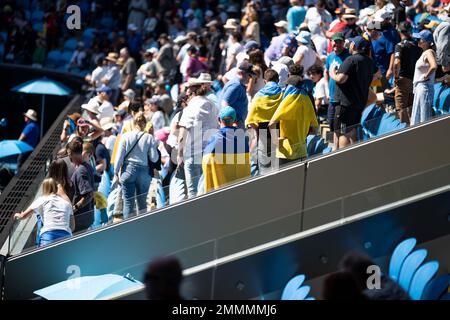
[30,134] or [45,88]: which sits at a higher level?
[45,88]

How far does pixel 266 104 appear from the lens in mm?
12305

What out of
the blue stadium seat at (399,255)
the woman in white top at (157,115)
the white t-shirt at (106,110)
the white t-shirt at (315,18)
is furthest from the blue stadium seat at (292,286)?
the white t-shirt at (315,18)

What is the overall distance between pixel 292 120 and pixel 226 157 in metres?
0.86

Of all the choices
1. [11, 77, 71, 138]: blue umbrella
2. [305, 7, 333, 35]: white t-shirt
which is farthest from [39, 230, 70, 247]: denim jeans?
[11, 77, 71, 138]: blue umbrella

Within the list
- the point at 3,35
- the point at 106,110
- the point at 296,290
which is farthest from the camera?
the point at 3,35

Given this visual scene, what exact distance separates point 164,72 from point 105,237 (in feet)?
32.1

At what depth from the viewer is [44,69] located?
2658cm

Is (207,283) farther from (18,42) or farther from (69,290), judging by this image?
(18,42)

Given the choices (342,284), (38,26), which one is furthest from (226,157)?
(38,26)

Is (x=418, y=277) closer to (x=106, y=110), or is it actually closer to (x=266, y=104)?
(x=266, y=104)

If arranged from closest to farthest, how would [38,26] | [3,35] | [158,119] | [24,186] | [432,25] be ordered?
[24,186] → [432,25] → [158,119] → [3,35] → [38,26]

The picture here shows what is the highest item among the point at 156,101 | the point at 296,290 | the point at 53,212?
the point at 156,101

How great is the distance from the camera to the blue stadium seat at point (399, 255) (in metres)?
9.27
